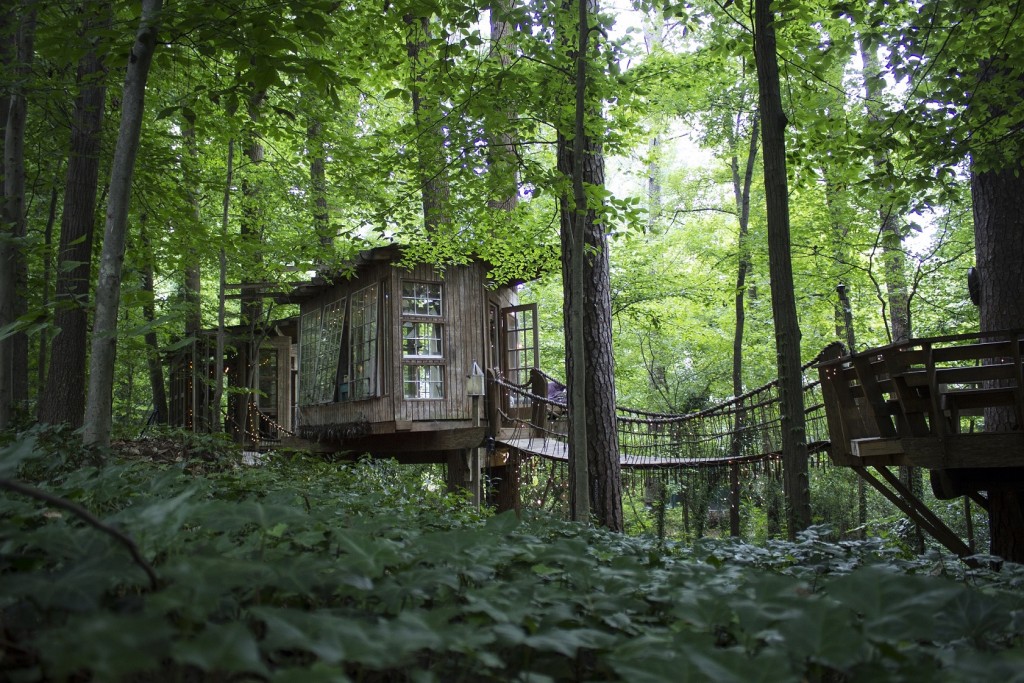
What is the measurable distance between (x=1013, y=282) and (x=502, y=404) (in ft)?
25.1

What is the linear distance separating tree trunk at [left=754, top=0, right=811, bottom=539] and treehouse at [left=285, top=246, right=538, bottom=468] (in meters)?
7.10

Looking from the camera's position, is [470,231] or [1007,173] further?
[470,231]

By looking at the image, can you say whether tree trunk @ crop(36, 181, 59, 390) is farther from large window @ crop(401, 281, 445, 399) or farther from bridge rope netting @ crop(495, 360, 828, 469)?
bridge rope netting @ crop(495, 360, 828, 469)

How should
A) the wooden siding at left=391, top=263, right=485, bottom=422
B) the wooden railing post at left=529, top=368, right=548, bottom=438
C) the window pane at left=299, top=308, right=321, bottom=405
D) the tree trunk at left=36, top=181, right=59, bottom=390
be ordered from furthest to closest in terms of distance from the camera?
the window pane at left=299, top=308, right=321, bottom=405, the wooden siding at left=391, top=263, right=485, bottom=422, the wooden railing post at left=529, top=368, right=548, bottom=438, the tree trunk at left=36, top=181, right=59, bottom=390

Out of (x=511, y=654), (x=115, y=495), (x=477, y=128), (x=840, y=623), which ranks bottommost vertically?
(x=511, y=654)

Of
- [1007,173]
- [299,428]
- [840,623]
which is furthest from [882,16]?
[299,428]

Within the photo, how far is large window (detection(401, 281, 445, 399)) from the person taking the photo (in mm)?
11859

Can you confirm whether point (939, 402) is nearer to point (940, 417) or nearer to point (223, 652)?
point (940, 417)

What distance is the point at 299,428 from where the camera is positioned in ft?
47.3

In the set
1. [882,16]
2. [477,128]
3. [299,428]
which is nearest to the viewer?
[882,16]

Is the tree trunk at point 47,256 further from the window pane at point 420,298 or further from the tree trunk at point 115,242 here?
the window pane at point 420,298

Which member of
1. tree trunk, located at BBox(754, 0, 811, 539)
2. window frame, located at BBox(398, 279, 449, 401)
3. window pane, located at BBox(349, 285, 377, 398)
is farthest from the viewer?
window pane, located at BBox(349, 285, 377, 398)

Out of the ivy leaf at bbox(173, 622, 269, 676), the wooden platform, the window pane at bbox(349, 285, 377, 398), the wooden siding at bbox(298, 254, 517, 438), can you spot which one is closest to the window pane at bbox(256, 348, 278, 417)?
the wooden siding at bbox(298, 254, 517, 438)

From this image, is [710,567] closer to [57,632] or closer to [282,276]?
[57,632]
